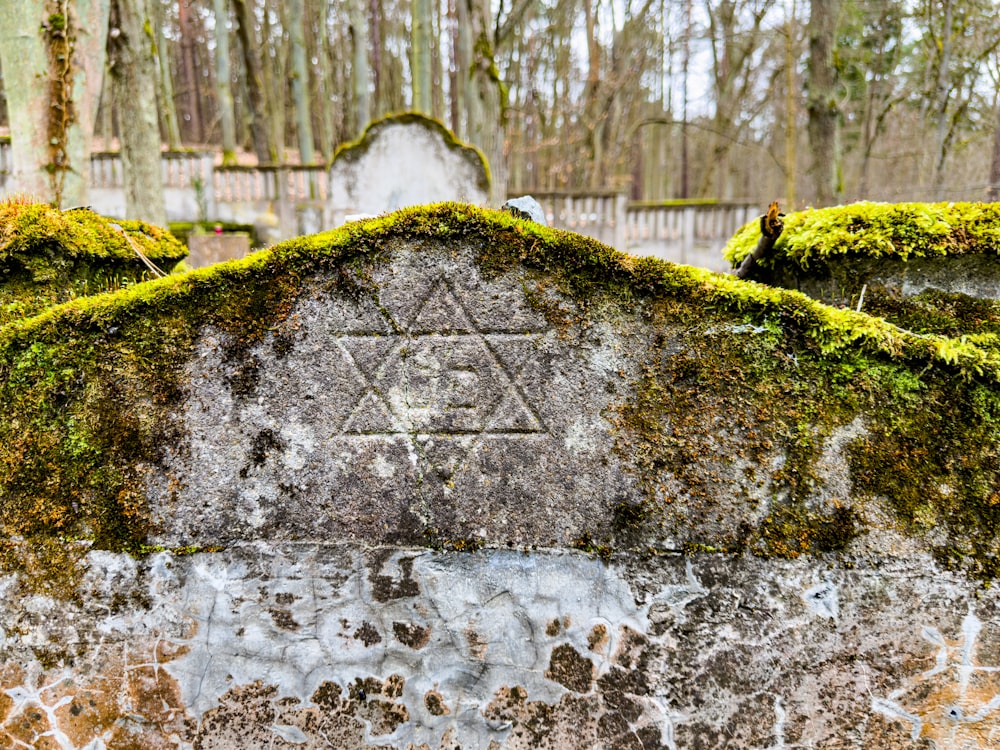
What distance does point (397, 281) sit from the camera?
2133 millimetres

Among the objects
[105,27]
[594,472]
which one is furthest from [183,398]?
[105,27]

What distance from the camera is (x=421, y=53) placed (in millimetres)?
11281

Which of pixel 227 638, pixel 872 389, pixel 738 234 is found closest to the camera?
pixel 872 389

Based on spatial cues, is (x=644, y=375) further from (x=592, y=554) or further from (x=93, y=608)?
(x=93, y=608)

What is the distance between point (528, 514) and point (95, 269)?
6.90 ft

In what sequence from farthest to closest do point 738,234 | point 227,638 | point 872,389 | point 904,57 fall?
point 904,57 < point 738,234 < point 227,638 < point 872,389

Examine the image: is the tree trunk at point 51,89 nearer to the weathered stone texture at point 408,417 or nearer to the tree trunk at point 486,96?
the weathered stone texture at point 408,417

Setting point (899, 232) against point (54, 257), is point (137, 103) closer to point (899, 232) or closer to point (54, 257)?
point (54, 257)

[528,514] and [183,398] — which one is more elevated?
[183,398]

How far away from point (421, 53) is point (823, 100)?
687 cm

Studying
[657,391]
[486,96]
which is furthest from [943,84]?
[657,391]

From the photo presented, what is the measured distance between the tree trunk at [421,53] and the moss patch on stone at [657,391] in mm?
9793

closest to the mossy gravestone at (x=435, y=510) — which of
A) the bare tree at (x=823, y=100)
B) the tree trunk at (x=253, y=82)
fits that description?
the bare tree at (x=823, y=100)

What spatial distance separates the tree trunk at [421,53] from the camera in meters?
11.1
